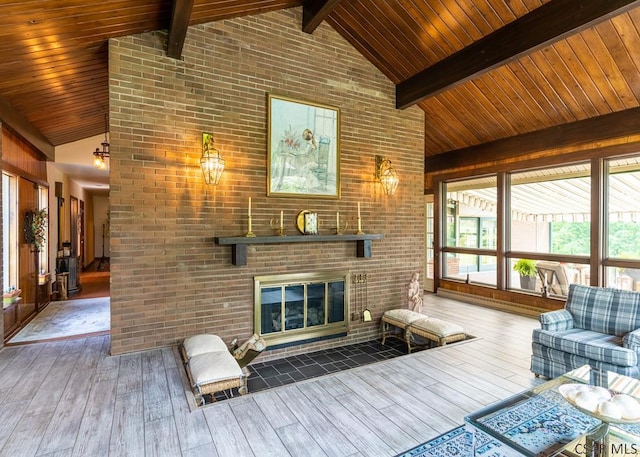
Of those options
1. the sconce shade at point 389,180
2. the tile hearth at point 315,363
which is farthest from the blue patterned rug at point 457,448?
the sconce shade at point 389,180

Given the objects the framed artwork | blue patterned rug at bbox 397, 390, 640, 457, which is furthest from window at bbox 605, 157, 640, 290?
the framed artwork

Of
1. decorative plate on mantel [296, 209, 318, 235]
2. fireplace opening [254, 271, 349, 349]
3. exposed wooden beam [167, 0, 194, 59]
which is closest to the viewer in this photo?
exposed wooden beam [167, 0, 194, 59]

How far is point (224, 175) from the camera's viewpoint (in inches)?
154

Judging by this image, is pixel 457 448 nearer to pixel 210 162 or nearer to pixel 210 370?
pixel 210 370

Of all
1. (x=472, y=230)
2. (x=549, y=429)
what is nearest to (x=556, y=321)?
(x=549, y=429)

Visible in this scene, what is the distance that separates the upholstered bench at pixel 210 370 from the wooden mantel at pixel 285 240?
3.29ft

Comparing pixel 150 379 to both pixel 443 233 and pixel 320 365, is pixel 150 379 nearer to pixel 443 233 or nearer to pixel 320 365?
pixel 320 365

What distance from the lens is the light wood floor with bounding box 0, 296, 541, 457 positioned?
2203mm

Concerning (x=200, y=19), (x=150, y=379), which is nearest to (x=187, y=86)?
(x=200, y=19)

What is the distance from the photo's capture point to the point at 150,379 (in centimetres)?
298

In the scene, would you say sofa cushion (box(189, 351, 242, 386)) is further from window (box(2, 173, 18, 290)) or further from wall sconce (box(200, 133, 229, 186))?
window (box(2, 173, 18, 290))

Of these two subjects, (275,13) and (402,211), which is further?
(402,211)

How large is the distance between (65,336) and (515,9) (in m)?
6.42

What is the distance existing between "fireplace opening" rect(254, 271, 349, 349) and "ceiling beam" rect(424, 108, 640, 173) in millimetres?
3847
